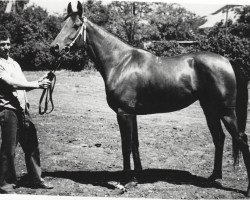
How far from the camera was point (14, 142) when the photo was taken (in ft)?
13.6

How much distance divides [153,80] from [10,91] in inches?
83.5

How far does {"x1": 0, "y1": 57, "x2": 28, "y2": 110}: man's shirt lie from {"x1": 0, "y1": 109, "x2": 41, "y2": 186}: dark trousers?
0.11 metres

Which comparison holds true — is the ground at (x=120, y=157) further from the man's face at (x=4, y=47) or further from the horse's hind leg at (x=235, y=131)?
the man's face at (x=4, y=47)

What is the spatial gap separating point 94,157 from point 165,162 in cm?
146

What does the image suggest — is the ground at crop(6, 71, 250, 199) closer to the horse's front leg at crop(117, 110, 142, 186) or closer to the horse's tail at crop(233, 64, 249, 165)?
the horse's front leg at crop(117, 110, 142, 186)

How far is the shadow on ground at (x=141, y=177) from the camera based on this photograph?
15.7 ft

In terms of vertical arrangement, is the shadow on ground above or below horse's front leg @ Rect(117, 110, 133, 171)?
below

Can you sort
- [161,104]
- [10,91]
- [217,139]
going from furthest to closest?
[217,139]
[161,104]
[10,91]

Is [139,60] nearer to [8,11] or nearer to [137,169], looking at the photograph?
[137,169]

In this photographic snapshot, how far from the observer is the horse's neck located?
185 inches

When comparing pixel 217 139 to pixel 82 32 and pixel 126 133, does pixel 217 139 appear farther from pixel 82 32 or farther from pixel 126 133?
pixel 82 32

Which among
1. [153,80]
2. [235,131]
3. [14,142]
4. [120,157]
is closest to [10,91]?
[14,142]

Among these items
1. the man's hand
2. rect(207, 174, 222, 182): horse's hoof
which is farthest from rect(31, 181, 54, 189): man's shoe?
rect(207, 174, 222, 182): horse's hoof

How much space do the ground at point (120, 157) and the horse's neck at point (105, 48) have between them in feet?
6.10
